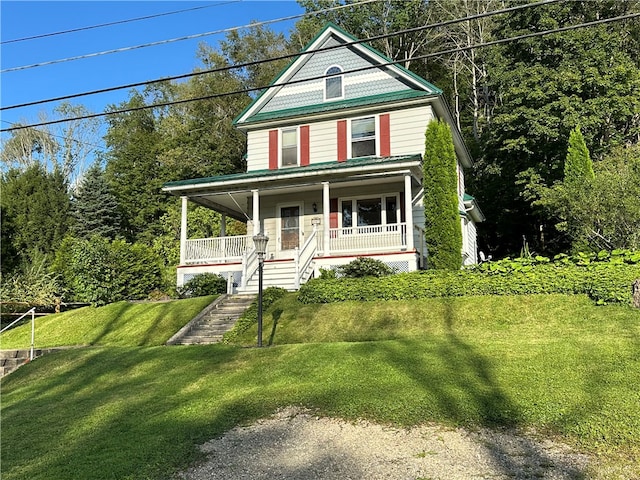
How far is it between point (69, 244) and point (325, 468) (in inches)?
900

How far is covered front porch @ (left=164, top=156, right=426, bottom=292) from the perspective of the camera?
1628cm

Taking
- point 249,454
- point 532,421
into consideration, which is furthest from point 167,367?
point 532,421

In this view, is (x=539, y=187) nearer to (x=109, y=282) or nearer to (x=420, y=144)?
(x=420, y=144)

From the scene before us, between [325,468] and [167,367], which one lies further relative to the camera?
[167,367]

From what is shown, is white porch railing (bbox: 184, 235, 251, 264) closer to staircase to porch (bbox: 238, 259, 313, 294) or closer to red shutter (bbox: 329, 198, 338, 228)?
staircase to porch (bbox: 238, 259, 313, 294)

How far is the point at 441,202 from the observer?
15.0m

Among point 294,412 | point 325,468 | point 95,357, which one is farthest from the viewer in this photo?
point 95,357

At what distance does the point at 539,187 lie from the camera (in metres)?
24.1

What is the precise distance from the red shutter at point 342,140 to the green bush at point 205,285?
20.3 feet

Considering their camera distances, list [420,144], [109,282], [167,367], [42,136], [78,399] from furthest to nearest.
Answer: [42,136], [109,282], [420,144], [167,367], [78,399]

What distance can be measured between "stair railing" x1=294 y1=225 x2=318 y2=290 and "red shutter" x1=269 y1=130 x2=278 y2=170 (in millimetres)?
4190

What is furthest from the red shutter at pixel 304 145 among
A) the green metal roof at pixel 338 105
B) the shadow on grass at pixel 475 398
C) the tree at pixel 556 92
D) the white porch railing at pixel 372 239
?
the shadow on grass at pixel 475 398

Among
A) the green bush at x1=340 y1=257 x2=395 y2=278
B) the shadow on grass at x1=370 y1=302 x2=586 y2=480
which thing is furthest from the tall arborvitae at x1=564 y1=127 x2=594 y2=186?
the shadow on grass at x1=370 y1=302 x2=586 y2=480

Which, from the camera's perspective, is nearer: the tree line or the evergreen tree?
the tree line
